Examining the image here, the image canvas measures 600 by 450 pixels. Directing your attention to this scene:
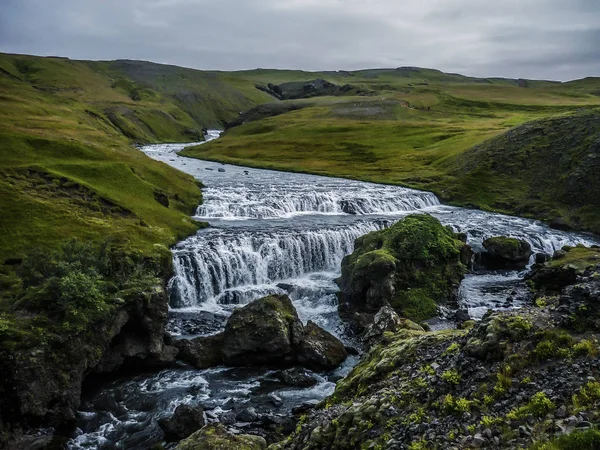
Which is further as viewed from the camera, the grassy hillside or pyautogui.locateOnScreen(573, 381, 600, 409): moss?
the grassy hillside

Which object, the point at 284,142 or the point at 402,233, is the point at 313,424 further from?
the point at 284,142

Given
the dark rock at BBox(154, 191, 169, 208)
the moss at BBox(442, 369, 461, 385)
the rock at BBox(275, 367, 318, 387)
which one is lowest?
the rock at BBox(275, 367, 318, 387)

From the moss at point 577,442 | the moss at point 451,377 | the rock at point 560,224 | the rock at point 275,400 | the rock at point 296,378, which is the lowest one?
the rock at point 275,400

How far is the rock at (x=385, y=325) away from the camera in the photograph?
28.3 metres

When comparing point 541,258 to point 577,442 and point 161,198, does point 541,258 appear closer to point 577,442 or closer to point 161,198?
point 161,198

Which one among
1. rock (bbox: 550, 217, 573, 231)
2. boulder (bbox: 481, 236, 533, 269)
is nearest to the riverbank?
rock (bbox: 550, 217, 573, 231)

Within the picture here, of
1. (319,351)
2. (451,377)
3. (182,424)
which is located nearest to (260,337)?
(319,351)

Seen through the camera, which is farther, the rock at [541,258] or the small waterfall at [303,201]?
the small waterfall at [303,201]

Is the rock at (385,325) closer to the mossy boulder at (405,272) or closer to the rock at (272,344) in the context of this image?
the rock at (272,344)

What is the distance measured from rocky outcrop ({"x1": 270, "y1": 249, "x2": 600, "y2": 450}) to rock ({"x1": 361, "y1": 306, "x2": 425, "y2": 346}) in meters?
10.4

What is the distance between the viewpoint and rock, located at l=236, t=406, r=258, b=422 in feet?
80.6

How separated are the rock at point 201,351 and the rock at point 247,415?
7.02 meters

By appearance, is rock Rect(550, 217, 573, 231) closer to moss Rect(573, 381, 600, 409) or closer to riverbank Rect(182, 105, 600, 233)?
riverbank Rect(182, 105, 600, 233)

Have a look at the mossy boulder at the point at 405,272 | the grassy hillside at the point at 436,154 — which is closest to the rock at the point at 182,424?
the mossy boulder at the point at 405,272
